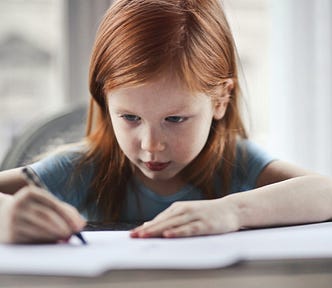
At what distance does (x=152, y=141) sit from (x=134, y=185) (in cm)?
27

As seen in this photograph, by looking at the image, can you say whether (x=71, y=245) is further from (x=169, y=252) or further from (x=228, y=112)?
(x=228, y=112)

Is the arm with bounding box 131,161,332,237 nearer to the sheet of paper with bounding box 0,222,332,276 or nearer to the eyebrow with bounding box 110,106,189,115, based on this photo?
the sheet of paper with bounding box 0,222,332,276

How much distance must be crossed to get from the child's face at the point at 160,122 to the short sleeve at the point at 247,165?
0.64 ft

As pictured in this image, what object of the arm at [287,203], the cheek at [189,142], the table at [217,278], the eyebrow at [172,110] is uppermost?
the eyebrow at [172,110]

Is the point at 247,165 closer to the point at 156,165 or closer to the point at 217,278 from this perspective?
the point at 156,165

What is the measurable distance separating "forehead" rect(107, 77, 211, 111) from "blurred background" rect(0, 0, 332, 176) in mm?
1076

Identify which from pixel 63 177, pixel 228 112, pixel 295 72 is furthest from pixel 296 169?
pixel 295 72

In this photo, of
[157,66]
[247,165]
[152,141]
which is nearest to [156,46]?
[157,66]

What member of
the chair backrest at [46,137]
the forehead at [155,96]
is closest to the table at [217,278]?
the forehead at [155,96]

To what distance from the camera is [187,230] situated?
664 millimetres

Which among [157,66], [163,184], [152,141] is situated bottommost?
[163,184]

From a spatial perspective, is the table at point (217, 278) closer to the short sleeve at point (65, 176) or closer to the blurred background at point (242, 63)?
the short sleeve at point (65, 176)

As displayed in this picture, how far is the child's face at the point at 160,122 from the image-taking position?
85 centimetres

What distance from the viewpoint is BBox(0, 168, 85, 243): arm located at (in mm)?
612
